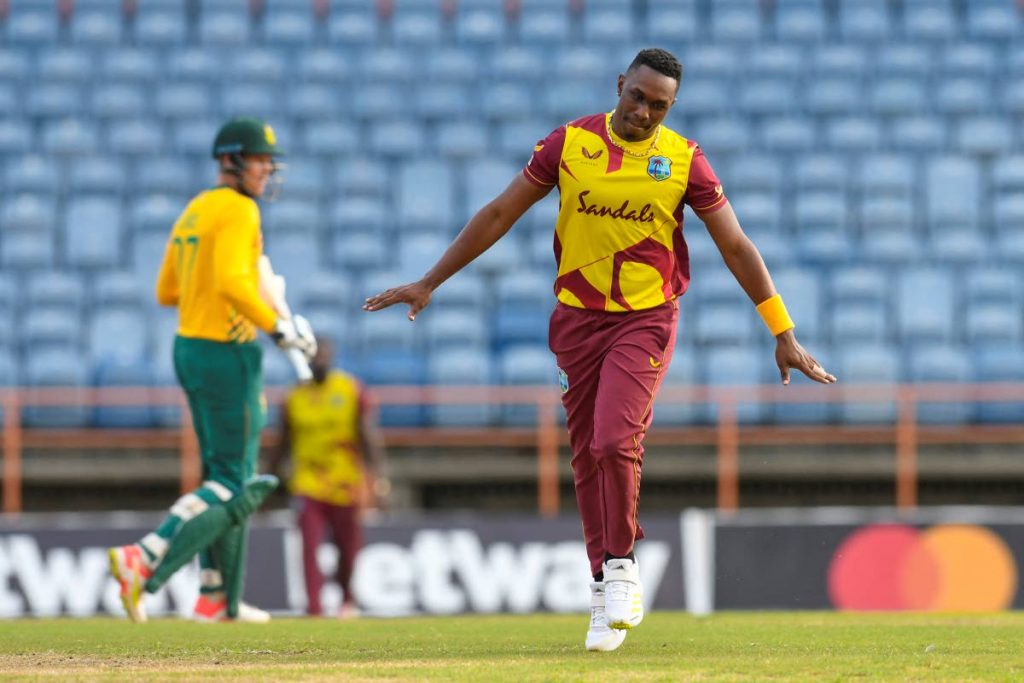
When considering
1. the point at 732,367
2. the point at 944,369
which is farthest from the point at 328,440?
the point at 944,369

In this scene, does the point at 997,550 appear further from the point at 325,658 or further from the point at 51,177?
the point at 51,177

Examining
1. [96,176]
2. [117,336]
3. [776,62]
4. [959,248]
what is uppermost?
[776,62]

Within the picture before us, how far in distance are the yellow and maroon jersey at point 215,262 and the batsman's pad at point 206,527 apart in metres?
0.70

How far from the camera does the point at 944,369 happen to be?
14742 mm

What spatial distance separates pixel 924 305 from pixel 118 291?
285 inches

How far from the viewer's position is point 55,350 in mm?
15070

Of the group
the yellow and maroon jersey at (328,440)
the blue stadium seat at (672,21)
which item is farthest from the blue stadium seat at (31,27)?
the yellow and maroon jersey at (328,440)

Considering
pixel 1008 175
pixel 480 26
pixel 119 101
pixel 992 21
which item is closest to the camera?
pixel 1008 175

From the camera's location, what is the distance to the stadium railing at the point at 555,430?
13648 mm

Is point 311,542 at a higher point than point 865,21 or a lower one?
lower

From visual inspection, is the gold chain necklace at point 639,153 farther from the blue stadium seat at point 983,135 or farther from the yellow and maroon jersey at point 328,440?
the blue stadium seat at point 983,135

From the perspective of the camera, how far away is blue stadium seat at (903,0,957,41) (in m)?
18.1

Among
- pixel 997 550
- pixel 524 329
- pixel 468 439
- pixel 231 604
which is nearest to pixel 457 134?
pixel 524 329

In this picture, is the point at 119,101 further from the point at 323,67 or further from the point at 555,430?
the point at 555,430
